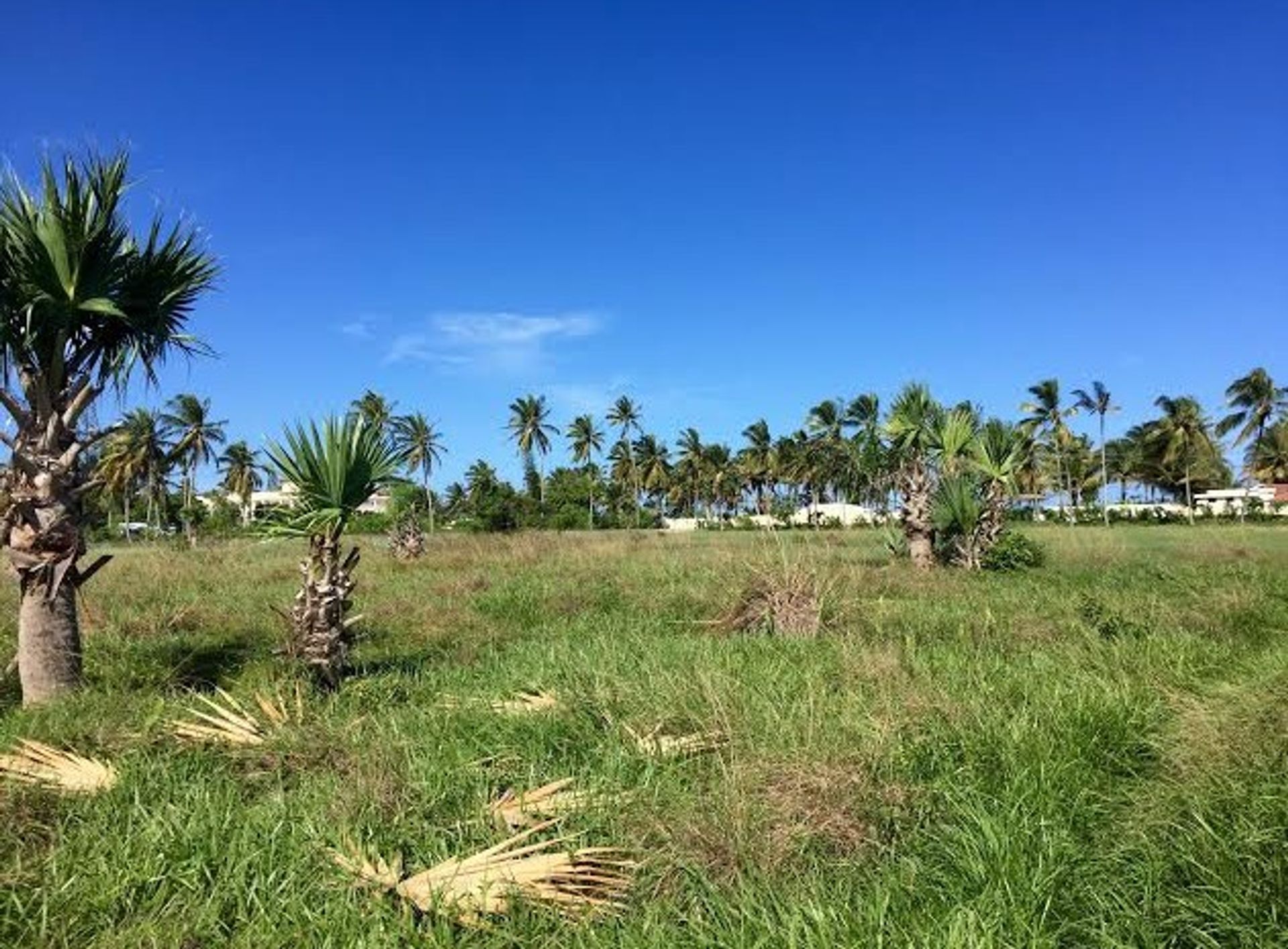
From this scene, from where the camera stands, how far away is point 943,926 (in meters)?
3.28

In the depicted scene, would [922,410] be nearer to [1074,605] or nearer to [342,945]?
[1074,605]

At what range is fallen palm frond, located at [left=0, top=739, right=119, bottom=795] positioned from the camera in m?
5.11

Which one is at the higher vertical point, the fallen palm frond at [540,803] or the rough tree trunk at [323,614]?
the rough tree trunk at [323,614]

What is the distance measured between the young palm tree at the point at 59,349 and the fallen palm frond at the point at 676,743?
5.41 metres

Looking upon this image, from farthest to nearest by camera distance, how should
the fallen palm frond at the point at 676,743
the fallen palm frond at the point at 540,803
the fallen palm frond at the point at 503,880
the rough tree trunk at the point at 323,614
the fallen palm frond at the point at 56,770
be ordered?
the rough tree trunk at the point at 323,614 < the fallen palm frond at the point at 676,743 < the fallen palm frond at the point at 56,770 < the fallen palm frond at the point at 540,803 < the fallen palm frond at the point at 503,880

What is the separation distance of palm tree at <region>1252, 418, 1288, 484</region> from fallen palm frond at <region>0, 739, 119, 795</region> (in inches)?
2837

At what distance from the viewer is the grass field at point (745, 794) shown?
3.54 metres

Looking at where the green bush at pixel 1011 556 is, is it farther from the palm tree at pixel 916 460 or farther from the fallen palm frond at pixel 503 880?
the fallen palm frond at pixel 503 880

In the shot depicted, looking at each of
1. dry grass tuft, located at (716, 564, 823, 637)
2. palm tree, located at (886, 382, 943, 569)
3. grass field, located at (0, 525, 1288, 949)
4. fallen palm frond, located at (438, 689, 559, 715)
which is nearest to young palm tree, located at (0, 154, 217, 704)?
grass field, located at (0, 525, 1288, 949)

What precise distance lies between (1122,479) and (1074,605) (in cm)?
7311

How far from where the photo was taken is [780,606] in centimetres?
1109

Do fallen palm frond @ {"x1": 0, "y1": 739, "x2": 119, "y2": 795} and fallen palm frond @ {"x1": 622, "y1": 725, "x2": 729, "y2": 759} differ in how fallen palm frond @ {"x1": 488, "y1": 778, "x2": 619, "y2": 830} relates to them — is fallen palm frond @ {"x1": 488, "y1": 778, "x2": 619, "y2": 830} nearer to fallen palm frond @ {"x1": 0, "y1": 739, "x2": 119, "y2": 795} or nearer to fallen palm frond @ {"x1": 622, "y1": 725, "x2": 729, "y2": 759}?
fallen palm frond @ {"x1": 622, "y1": 725, "x2": 729, "y2": 759}

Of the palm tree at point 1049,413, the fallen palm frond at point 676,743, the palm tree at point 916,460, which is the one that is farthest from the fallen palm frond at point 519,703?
the palm tree at point 1049,413

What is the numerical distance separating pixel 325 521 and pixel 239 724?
9.38 feet
